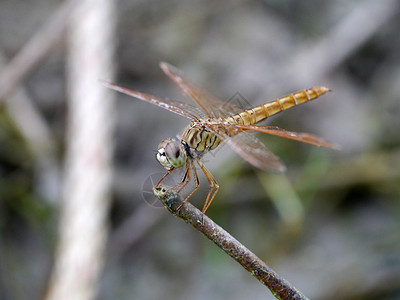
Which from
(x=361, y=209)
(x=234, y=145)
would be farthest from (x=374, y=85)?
(x=234, y=145)

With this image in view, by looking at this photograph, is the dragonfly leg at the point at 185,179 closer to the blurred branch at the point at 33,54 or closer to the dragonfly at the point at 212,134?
the dragonfly at the point at 212,134

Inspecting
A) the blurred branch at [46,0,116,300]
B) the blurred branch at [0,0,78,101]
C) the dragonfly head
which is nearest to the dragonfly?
the dragonfly head

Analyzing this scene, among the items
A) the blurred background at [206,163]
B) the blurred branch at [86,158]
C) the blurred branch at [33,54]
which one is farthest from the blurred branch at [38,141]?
the blurred branch at [86,158]

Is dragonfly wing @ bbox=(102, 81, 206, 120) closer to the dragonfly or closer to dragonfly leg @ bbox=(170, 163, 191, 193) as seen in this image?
the dragonfly

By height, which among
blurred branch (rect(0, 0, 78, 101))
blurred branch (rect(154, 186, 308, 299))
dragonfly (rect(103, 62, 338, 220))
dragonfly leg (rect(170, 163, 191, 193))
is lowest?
blurred branch (rect(154, 186, 308, 299))

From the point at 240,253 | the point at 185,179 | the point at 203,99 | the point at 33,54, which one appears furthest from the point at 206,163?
the point at 240,253

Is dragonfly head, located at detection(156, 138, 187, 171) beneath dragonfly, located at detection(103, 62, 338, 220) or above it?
beneath

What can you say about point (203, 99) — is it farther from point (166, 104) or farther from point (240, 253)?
point (240, 253)
